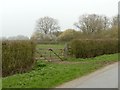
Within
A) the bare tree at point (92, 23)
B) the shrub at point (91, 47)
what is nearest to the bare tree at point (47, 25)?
the bare tree at point (92, 23)

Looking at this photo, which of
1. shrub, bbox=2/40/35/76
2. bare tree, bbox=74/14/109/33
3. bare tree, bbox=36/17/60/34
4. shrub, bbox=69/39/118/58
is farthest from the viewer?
bare tree, bbox=36/17/60/34

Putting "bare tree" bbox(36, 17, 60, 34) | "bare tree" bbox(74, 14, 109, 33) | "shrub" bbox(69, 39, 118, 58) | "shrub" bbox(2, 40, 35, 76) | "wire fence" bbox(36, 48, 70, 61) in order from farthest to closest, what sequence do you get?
1. "bare tree" bbox(36, 17, 60, 34)
2. "bare tree" bbox(74, 14, 109, 33)
3. "shrub" bbox(69, 39, 118, 58)
4. "wire fence" bbox(36, 48, 70, 61)
5. "shrub" bbox(2, 40, 35, 76)

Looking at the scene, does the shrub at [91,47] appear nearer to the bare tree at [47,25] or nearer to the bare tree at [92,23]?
the bare tree at [92,23]

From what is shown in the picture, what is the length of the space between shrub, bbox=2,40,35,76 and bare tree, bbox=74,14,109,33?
44999 millimetres

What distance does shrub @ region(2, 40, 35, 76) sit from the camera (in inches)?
642

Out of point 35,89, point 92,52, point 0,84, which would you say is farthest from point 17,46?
point 92,52

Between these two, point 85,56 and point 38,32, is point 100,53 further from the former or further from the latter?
point 38,32

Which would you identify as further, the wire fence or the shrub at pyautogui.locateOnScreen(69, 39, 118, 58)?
the shrub at pyautogui.locateOnScreen(69, 39, 118, 58)

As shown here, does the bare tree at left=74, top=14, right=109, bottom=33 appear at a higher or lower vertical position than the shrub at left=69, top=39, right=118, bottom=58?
higher

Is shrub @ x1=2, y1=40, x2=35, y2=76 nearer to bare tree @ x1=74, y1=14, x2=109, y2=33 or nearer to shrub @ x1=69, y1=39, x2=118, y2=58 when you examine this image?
shrub @ x1=69, y1=39, x2=118, y2=58

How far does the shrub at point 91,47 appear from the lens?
3017 cm

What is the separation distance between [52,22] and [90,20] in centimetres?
2505

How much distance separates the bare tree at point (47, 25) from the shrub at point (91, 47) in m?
59.6

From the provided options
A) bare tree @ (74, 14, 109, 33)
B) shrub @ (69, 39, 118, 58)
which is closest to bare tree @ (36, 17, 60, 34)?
Result: bare tree @ (74, 14, 109, 33)
